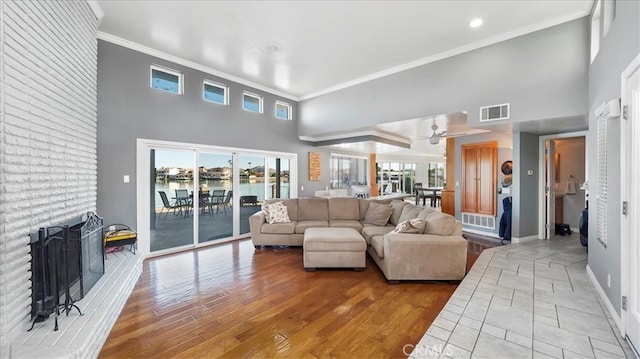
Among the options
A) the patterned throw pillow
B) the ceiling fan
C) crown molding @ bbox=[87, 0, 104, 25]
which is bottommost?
the patterned throw pillow

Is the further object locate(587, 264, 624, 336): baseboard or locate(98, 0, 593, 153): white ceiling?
locate(98, 0, 593, 153): white ceiling

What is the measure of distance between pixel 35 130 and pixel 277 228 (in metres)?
3.40

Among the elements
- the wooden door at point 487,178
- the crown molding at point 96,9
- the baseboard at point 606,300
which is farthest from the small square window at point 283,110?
the baseboard at point 606,300

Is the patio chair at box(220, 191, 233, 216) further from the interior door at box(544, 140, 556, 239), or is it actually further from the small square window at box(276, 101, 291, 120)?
the interior door at box(544, 140, 556, 239)

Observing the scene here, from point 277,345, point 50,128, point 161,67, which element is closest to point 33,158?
point 50,128

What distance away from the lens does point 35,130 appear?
2092 millimetres

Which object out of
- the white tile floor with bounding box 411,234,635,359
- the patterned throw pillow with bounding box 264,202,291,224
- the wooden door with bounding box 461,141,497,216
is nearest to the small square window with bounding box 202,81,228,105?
the patterned throw pillow with bounding box 264,202,291,224

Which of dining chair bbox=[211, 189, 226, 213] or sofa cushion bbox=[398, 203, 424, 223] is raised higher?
dining chair bbox=[211, 189, 226, 213]

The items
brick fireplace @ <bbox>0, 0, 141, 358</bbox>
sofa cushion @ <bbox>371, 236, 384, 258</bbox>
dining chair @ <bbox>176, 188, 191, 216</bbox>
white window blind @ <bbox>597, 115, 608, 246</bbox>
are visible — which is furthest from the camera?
dining chair @ <bbox>176, 188, 191, 216</bbox>

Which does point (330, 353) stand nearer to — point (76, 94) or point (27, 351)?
point (27, 351)

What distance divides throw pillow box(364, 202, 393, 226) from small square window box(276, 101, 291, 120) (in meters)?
3.29

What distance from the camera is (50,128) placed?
231 centimetres

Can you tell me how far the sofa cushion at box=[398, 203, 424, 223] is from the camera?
422 cm

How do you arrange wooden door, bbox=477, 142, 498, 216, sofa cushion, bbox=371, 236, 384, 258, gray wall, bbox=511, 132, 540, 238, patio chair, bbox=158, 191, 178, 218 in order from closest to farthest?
sofa cushion, bbox=371, 236, 384, 258
patio chair, bbox=158, 191, 178, 218
gray wall, bbox=511, 132, 540, 238
wooden door, bbox=477, 142, 498, 216
